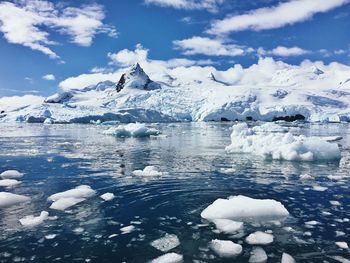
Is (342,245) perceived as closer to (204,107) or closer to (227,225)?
(227,225)

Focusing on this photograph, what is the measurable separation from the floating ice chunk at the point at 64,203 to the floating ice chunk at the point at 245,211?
2928 millimetres

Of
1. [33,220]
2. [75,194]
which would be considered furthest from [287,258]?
[75,194]

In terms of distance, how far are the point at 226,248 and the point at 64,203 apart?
4.12 meters

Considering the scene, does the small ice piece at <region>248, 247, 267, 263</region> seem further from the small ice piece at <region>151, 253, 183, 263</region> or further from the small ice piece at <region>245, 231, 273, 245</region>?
the small ice piece at <region>151, 253, 183, 263</region>

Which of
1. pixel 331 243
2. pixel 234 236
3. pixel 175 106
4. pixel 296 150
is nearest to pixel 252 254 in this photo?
pixel 234 236

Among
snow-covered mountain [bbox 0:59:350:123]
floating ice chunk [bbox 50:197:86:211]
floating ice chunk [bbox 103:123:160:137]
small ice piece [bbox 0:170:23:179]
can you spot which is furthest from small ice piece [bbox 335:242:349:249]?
snow-covered mountain [bbox 0:59:350:123]

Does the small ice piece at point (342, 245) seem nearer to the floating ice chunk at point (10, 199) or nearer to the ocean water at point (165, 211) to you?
the ocean water at point (165, 211)

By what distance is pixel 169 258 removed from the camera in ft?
19.3

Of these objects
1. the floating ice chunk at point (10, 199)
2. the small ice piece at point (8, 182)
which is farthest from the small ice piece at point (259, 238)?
the small ice piece at point (8, 182)

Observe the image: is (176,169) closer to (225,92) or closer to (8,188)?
(8,188)

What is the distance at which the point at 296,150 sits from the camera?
16844 millimetres

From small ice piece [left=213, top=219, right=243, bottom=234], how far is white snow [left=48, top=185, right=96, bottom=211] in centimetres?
330

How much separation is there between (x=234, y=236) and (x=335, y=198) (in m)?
3.92

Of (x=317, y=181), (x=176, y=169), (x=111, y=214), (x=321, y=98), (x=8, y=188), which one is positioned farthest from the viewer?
(x=321, y=98)
